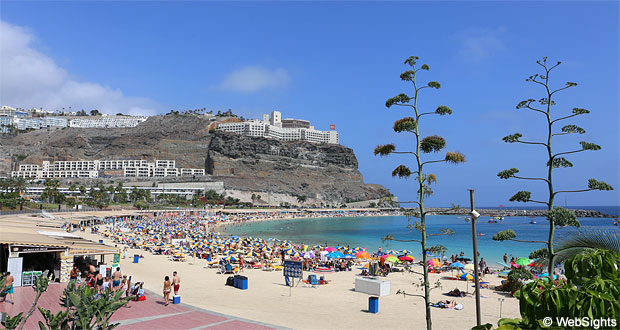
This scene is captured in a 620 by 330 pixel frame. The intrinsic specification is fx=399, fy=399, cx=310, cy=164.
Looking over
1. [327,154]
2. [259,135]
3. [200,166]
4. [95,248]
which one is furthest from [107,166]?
[95,248]

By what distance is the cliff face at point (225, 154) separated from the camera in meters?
134

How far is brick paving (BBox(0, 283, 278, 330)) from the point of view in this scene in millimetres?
10727

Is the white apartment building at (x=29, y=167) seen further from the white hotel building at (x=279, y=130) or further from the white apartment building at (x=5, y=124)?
the white hotel building at (x=279, y=130)

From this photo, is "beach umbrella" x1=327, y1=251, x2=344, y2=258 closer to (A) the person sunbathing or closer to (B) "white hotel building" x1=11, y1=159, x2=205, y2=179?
(A) the person sunbathing

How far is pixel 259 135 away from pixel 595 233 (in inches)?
6115

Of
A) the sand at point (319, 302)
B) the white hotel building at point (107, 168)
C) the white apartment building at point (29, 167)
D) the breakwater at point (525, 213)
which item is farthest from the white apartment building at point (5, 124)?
the sand at point (319, 302)

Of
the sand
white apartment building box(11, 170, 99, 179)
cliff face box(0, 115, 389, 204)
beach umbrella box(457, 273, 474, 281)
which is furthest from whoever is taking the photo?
cliff face box(0, 115, 389, 204)

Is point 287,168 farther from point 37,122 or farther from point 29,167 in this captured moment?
point 37,122

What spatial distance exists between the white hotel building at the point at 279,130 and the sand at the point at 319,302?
448 ft

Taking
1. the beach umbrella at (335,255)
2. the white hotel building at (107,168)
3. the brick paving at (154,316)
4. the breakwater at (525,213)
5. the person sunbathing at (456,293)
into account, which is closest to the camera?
the breakwater at (525,213)

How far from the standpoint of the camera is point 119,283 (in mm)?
14969

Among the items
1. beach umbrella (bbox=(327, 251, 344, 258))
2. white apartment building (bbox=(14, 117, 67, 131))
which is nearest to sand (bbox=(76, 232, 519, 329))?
beach umbrella (bbox=(327, 251, 344, 258))

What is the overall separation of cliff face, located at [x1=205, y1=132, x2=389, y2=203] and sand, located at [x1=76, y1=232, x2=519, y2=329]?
348 ft

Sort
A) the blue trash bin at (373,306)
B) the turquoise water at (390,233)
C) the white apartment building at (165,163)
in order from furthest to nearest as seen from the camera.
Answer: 1. the white apartment building at (165,163)
2. the turquoise water at (390,233)
3. the blue trash bin at (373,306)
